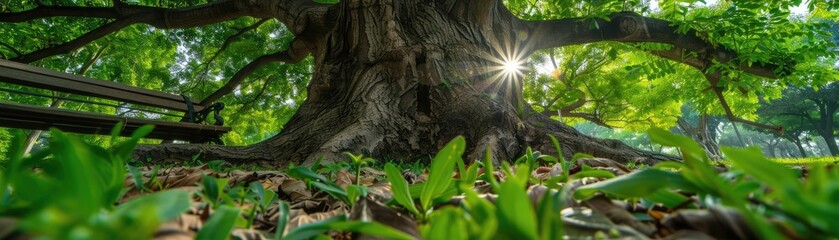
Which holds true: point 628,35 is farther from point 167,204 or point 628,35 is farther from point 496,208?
point 167,204

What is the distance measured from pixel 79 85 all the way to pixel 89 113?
1464mm

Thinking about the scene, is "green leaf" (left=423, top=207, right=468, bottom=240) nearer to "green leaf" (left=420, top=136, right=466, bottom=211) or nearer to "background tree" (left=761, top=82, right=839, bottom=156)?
"green leaf" (left=420, top=136, right=466, bottom=211)

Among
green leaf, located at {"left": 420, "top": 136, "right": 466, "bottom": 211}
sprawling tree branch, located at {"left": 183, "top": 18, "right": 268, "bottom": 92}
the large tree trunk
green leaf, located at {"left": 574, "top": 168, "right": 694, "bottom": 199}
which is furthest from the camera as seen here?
sprawling tree branch, located at {"left": 183, "top": 18, "right": 268, "bottom": 92}

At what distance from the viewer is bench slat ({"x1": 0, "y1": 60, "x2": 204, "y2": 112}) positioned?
3448 millimetres

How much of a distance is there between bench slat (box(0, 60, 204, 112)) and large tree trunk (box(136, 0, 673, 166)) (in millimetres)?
1898

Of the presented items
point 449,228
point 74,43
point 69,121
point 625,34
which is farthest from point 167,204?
point 74,43

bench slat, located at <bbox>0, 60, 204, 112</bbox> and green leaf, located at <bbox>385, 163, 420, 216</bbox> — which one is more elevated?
bench slat, located at <bbox>0, 60, 204, 112</bbox>

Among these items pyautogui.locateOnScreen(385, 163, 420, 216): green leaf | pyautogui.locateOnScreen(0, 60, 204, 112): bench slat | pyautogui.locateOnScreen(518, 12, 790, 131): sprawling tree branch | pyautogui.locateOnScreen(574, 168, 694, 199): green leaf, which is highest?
pyautogui.locateOnScreen(518, 12, 790, 131): sprawling tree branch

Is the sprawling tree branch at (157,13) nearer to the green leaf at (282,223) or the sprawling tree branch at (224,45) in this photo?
the sprawling tree branch at (224,45)

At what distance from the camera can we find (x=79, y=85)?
13.3 feet

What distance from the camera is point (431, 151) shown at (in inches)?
117

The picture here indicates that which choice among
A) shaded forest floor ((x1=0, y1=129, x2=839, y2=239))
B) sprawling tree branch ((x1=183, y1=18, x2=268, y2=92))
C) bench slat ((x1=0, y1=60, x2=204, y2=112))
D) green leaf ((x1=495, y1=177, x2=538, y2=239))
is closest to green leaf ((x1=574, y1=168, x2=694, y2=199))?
shaded forest floor ((x1=0, y1=129, x2=839, y2=239))

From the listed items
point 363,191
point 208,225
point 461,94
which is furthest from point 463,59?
point 208,225

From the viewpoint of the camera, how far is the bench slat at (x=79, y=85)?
3.45 m
